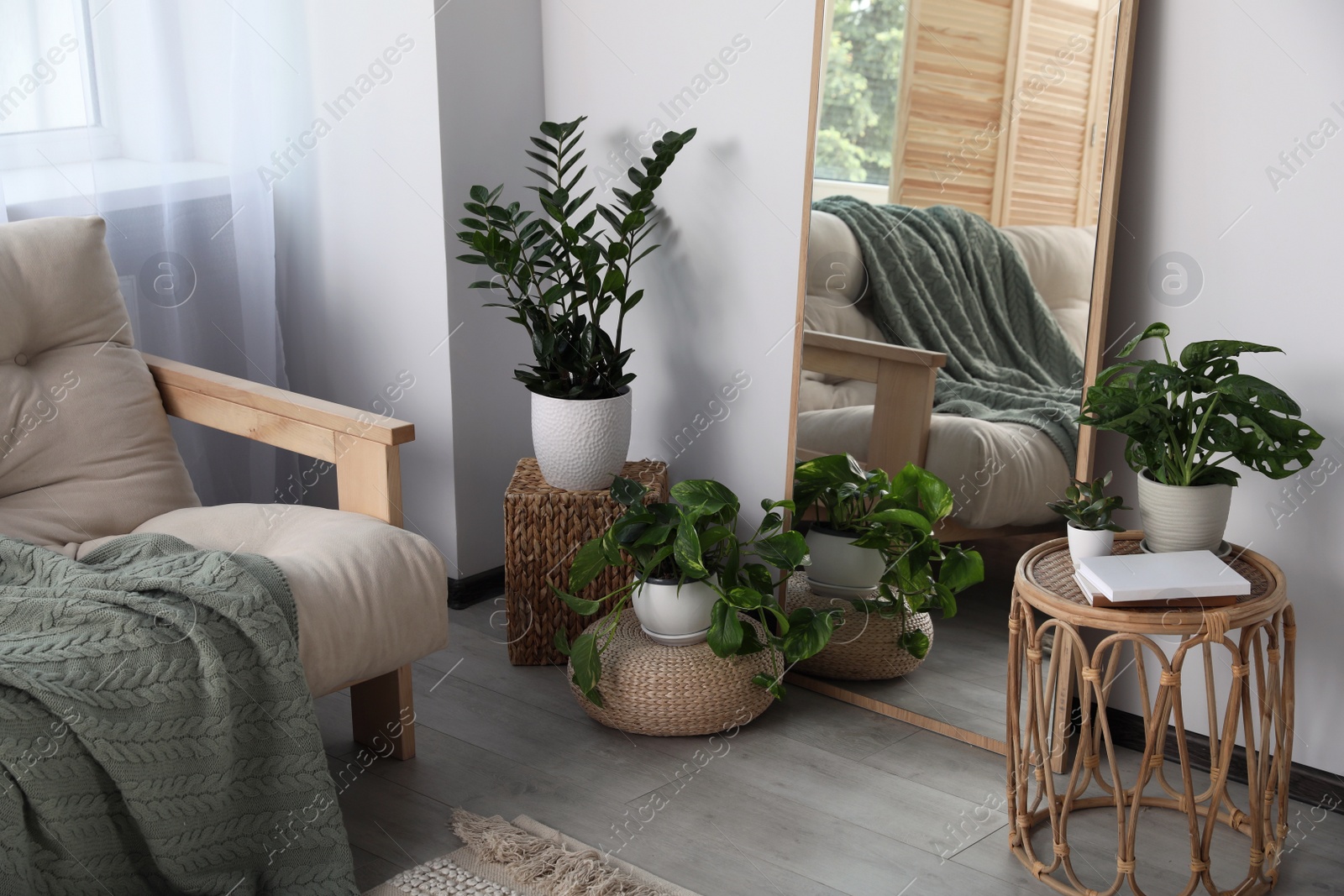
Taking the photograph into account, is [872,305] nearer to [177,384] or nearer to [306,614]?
[306,614]

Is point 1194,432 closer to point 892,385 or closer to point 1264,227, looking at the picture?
point 1264,227

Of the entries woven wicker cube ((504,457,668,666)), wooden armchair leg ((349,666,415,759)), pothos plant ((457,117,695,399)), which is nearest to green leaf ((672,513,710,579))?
woven wicker cube ((504,457,668,666))

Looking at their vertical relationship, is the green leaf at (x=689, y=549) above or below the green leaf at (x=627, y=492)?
below

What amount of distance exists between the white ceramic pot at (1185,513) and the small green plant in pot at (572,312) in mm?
923

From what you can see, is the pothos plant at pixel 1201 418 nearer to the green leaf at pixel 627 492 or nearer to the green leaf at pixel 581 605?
the green leaf at pixel 627 492

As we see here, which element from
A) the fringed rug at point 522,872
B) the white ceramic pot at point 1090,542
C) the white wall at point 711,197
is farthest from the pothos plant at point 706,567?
the white ceramic pot at point 1090,542

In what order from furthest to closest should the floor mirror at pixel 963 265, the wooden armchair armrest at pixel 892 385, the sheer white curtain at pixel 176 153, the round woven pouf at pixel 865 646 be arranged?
the sheer white curtain at pixel 176 153
the round woven pouf at pixel 865 646
the wooden armchair armrest at pixel 892 385
the floor mirror at pixel 963 265

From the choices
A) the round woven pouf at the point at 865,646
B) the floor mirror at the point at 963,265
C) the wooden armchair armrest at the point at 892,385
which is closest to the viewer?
the floor mirror at the point at 963,265

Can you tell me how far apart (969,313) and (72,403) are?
148 cm

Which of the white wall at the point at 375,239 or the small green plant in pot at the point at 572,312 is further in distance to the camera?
the white wall at the point at 375,239

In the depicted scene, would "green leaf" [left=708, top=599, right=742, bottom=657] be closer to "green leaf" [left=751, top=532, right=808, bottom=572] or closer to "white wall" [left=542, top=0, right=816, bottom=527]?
"green leaf" [left=751, top=532, right=808, bottom=572]

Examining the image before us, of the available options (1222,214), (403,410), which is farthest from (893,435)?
(403,410)

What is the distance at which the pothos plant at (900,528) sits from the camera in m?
2.04

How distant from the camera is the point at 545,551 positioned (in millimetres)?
2268
